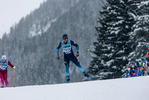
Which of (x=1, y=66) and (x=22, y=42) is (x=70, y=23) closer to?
(x=22, y=42)

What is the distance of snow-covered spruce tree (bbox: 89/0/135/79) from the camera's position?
20.4 m

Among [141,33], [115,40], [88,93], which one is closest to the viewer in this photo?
[88,93]

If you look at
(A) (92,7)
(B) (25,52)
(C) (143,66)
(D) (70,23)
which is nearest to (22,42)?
(B) (25,52)

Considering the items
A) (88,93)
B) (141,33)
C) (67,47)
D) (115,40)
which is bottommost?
(88,93)

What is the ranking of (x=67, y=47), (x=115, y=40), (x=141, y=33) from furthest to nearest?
(x=115, y=40) → (x=141, y=33) → (x=67, y=47)

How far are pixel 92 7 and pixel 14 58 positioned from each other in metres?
86.1

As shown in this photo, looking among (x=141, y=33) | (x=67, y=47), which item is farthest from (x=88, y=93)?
(x=141, y=33)

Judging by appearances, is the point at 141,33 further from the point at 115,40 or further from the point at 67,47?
the point at 67,47

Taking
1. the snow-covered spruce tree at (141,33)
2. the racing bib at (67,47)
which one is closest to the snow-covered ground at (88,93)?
the racing bib at (67,47)

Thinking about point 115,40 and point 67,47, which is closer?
point 67,47

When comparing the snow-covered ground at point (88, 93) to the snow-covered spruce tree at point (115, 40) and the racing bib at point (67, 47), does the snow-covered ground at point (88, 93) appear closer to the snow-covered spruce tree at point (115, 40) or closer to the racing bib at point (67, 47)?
the racing bib at point (67, 47)

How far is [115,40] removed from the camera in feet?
69.1

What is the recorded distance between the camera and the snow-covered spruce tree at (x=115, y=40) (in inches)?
804

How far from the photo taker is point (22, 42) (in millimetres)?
149500
